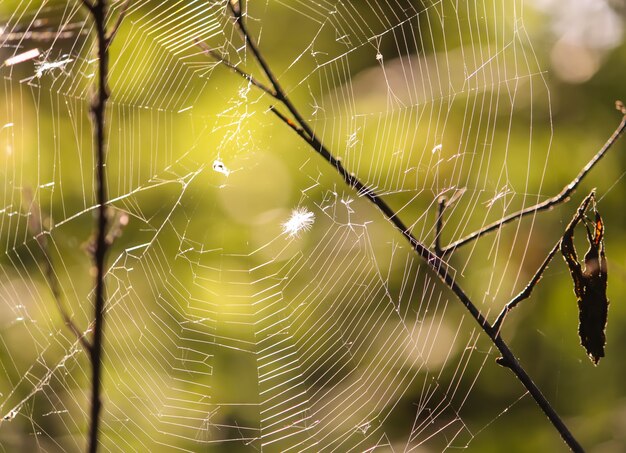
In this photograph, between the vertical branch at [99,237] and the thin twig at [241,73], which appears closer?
the vertical branch at [99,237]

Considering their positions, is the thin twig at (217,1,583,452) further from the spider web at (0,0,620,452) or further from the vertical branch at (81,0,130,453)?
the spider web at (0,0,620,452)

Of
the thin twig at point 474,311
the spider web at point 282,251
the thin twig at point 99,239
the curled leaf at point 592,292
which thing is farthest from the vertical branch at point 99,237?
the spider web at point 282,251

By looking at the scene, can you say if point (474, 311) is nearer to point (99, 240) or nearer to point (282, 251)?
point (99, 240)

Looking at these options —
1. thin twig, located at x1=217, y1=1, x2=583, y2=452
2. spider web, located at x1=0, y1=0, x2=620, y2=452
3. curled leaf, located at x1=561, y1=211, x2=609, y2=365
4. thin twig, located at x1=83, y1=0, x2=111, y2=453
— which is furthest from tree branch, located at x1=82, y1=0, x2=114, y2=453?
spider web, located at x1=0, y1=0, x2=620, y2=452

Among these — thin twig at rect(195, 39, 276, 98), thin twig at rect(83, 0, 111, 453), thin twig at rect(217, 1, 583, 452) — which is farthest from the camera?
thin twig at rect(195, 39, 276, 98)

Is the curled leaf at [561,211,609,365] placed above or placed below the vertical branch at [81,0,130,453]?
below

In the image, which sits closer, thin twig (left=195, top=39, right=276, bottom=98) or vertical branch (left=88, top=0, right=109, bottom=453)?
vertical branch (left=88, top=0, right=109, bottom=453)

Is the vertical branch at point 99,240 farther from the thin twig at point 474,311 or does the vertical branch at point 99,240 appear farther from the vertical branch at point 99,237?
the thin twig at point 474,311

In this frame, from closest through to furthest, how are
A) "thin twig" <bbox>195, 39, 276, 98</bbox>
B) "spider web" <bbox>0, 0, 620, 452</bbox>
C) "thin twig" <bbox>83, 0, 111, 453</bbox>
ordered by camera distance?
"thin twig" <bbox>83, 0, 111, 453</bbox> < "thin twig" <bbox>195, 39, 276, 98</bbox> < "spider web" <bbox>0, 0, 620, 452</bbox>
